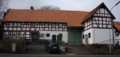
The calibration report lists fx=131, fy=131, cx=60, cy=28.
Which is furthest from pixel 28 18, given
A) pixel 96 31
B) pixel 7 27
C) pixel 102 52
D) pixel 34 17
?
pixel 102 52

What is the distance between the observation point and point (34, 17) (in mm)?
32125

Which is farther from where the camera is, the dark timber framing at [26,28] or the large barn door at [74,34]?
the dark timber framing at [26,28]

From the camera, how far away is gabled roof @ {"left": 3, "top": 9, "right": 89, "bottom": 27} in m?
30.9

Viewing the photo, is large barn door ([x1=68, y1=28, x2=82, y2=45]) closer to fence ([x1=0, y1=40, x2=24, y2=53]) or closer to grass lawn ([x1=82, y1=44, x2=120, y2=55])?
grass lawn ([x1=82, y1=44, x2=120, y2=55])

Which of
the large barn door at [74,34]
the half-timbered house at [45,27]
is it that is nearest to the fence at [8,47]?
the half-timbered house at [45,27]

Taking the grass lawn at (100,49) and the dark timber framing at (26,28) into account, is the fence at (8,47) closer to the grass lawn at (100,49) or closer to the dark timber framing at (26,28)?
the dark timber framing at (26,28)

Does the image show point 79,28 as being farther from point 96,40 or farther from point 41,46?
point 41,46

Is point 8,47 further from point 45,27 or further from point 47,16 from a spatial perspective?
point 47,16

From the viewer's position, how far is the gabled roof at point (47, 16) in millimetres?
30859

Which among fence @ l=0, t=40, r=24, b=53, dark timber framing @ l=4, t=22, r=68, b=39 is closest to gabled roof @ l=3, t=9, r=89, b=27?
dark timber framing @ l=4, t=22, r=68, b=39

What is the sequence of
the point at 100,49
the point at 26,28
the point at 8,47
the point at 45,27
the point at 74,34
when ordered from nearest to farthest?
1. the point at 8,47
2. the point at 100,49
3. the point at 74,34
4. the point at 26,28
5. the point at 45,27

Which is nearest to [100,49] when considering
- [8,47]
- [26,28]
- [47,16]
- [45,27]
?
[45,27]

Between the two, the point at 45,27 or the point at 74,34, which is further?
the point at 45,27

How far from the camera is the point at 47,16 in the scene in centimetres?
3272
